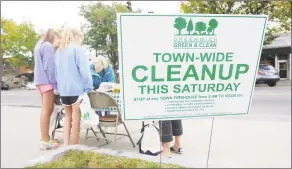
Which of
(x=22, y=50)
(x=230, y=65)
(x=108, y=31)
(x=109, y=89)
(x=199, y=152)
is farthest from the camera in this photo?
(x=22, y=50)

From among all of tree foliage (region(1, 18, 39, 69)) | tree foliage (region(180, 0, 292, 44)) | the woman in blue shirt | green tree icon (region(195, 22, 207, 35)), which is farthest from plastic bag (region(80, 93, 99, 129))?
tree foliage (region(1, 18, 39, 69))

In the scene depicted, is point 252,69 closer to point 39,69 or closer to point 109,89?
point 109,89

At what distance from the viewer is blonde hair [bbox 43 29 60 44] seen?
443 centimetres

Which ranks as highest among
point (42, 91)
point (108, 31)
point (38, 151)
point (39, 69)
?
point (108, 31)

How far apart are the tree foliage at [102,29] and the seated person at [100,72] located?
23305 millimetres

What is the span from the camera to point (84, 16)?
111 ft

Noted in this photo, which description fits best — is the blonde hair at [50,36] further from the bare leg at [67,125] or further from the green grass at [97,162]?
the green grass at [97,162]

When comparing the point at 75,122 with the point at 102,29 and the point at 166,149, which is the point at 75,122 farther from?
the point at 102,29

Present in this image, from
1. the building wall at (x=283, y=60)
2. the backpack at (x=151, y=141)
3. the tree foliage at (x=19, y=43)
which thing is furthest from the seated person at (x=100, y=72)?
the tree foliage at (x=19, y=43)

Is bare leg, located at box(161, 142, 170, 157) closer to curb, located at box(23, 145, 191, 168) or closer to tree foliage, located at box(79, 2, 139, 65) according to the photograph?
curb, located at box(23, 145, 191, 168)

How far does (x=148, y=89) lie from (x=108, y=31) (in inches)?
1123

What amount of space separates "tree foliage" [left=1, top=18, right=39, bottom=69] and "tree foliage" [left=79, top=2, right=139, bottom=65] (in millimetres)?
9637

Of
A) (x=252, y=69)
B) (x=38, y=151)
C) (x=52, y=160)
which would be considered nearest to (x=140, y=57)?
(x=252, y=69)

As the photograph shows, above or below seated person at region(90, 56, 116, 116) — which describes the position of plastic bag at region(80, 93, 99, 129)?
below
